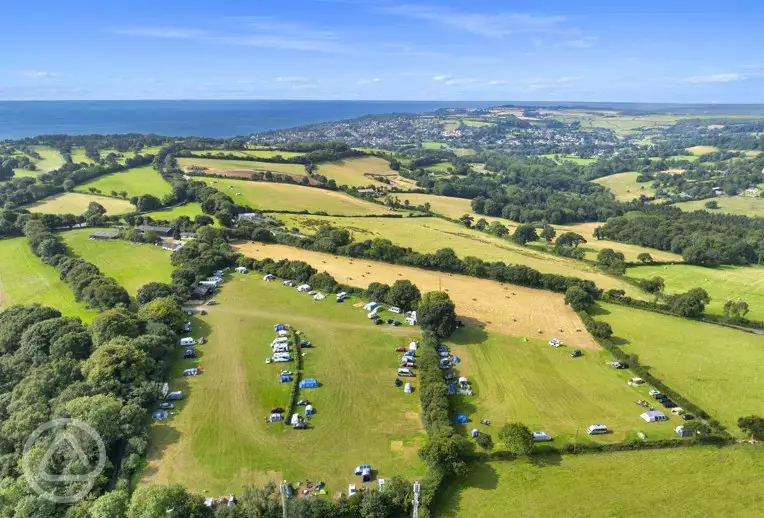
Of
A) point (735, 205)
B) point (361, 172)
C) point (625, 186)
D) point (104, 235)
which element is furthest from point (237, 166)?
point (735, 205)

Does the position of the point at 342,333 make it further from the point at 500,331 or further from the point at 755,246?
the point at 755,246

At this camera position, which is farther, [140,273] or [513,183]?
[513,183]

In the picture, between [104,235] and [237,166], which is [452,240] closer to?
[104,235]

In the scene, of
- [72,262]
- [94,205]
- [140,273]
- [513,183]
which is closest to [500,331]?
[140,273]

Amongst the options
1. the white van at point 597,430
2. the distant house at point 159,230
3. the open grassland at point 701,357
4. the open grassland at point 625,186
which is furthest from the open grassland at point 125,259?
the open grassland at point 625,186

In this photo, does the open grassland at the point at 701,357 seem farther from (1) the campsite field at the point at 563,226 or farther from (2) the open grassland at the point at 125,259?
(2) the open grassland at the point at 125,259
